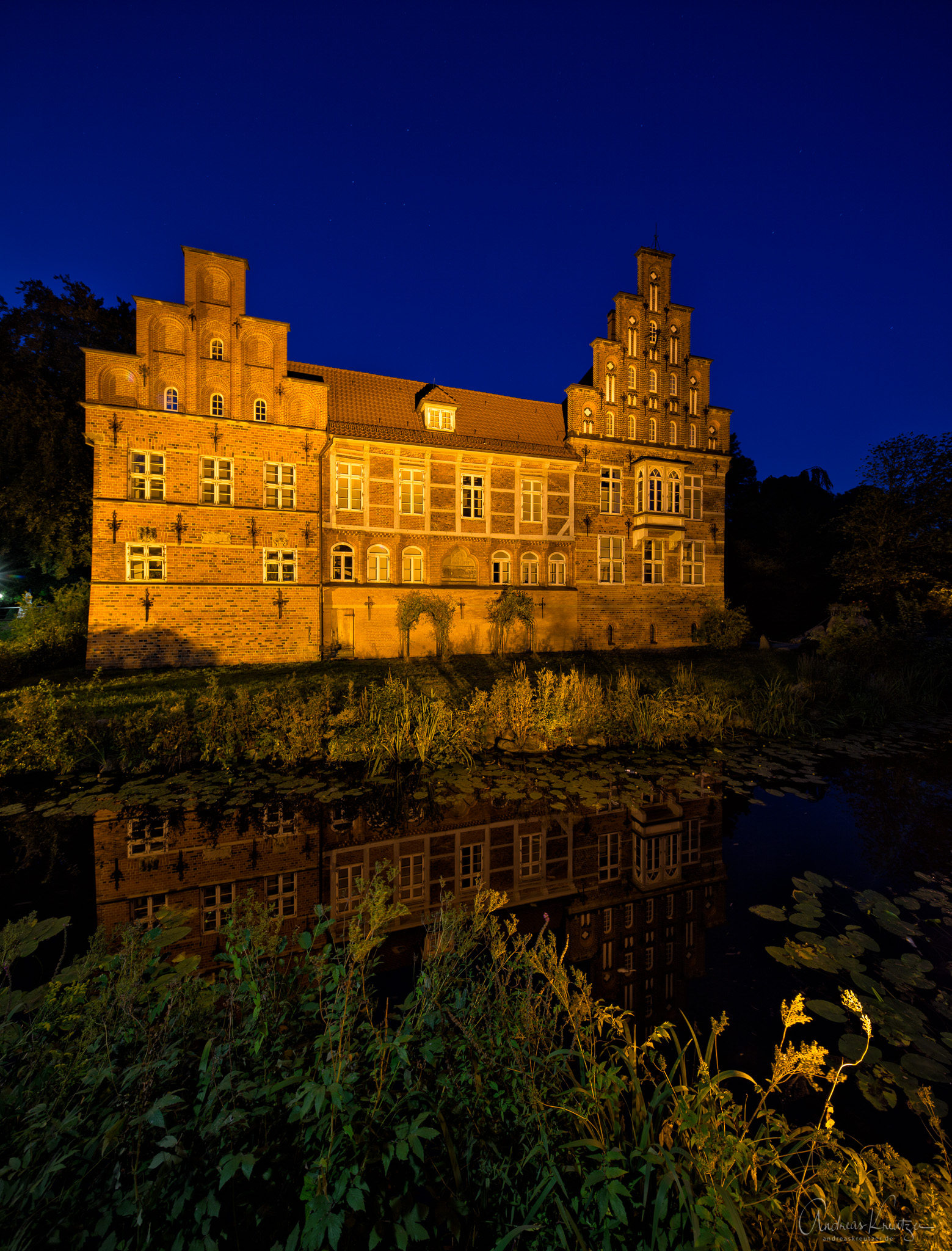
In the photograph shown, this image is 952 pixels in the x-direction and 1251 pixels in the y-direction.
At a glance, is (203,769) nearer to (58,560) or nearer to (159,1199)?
(159,1199)

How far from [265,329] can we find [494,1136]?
22069 millimetres

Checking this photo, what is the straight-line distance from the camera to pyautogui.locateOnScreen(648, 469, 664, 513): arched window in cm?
2361

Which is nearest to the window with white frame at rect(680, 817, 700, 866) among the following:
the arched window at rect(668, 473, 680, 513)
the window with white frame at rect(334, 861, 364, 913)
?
the window with white frame at rect(334, 861, 364, 913)

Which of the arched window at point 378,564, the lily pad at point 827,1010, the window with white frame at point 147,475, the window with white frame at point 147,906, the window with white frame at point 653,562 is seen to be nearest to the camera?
the lily pad at point 827,1010

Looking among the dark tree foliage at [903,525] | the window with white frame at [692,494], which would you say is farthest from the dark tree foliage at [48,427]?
the dark tree foliage at [903,525]

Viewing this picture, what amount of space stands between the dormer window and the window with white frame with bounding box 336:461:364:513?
12.3ft

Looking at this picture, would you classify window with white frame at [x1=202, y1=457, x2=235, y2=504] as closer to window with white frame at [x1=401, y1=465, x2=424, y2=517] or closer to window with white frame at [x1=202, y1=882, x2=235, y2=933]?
window with white frame at [x1=401, y1=465, x2=424, y2=517]

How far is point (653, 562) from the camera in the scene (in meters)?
24.0

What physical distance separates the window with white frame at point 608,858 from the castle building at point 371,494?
13462 millimetres

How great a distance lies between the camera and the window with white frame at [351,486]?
64.0 feet

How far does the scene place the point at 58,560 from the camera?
19.8 metres

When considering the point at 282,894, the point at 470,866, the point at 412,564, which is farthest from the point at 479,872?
the point at 412,564

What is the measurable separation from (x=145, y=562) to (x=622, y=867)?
1773 cm

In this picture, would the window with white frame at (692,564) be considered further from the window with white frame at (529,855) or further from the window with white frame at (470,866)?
the window with white frame at (470,866)
